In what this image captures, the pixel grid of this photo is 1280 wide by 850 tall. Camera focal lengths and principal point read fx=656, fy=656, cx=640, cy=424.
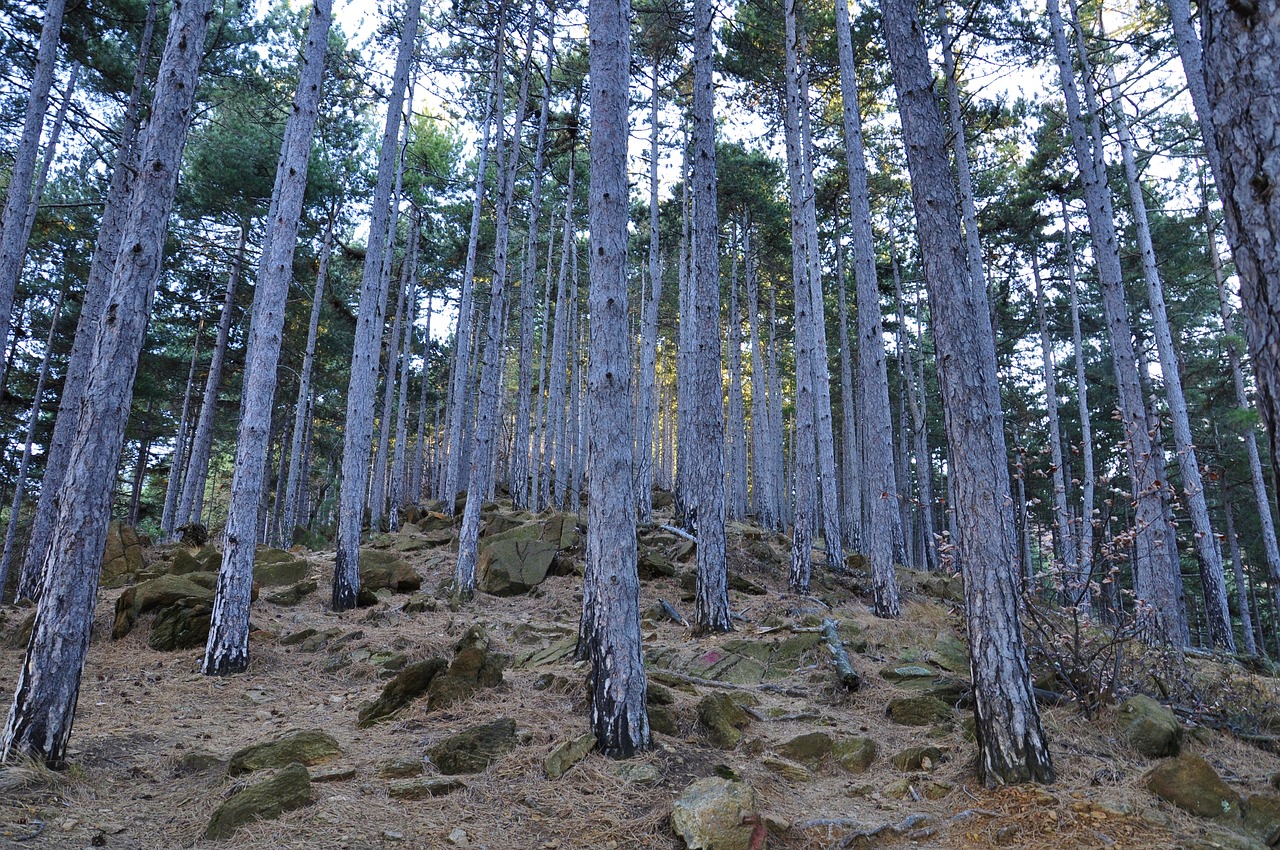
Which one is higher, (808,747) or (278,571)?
(278,571)

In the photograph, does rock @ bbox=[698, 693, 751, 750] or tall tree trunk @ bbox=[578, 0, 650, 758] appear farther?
rock @ bbox=[698, 693, 751, 750]

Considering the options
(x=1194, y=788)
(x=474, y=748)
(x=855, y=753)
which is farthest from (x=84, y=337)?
(x=1194, y=788)

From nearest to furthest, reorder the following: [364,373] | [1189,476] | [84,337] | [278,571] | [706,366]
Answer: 1. [706,366]
2. [1189,476]
3. [84,337]
4. [364,373]
5. [278,571]

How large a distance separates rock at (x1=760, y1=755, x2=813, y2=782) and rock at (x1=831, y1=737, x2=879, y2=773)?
1.01ft

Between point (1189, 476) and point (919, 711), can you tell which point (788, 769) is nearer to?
point (919, 711)

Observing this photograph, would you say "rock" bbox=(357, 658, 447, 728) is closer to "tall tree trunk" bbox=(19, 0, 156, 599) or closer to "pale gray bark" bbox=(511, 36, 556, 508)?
"tall tree trunk" bbox=(19, 0, 156, 599)

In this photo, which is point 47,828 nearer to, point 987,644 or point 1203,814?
point 987,644

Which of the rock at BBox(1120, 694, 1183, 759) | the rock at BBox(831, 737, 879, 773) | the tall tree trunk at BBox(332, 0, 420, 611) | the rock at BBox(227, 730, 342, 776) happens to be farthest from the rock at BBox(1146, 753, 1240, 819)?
the tall tree trunk at BBox(332, 0, 420, 611)

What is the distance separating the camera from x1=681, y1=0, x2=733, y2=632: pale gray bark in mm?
8281

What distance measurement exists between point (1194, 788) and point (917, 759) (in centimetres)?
152

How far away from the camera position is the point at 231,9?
13.9 m

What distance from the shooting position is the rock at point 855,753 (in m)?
4.65

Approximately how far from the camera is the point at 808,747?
478 centimetres

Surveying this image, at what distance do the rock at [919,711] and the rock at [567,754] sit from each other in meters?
2.81
